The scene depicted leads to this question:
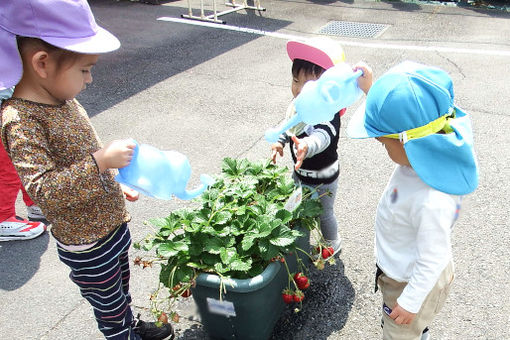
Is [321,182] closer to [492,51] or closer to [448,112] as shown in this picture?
[448,112]

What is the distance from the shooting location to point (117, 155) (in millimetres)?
1507

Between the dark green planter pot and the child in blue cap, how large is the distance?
611mm

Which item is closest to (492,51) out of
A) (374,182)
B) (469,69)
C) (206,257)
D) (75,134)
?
(469,69)

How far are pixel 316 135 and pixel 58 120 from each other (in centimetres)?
119

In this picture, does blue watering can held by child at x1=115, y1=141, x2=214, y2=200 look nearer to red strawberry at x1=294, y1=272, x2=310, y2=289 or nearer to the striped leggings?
the striped leggings

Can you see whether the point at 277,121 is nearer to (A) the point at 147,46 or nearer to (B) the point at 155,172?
(B) the point at 155,172

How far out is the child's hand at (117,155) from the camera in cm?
151

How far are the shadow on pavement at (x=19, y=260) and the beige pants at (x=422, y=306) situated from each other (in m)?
2.17

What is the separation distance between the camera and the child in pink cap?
7.02ft

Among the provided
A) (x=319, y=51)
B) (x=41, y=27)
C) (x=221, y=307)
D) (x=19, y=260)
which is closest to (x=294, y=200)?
(x=221, y=307)

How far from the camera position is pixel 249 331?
2.13 m

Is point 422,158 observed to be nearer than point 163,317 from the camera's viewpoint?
Yes

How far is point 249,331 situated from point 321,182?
0.87 m

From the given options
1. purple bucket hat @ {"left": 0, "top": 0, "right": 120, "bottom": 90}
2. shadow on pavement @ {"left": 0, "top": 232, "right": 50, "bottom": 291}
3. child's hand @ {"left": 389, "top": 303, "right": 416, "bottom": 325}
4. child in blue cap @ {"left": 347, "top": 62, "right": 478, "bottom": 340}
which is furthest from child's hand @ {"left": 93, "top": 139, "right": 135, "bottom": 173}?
shadow on pavement @ {"left": 0, "top": 232, "right": 50, "bottom": 291}
